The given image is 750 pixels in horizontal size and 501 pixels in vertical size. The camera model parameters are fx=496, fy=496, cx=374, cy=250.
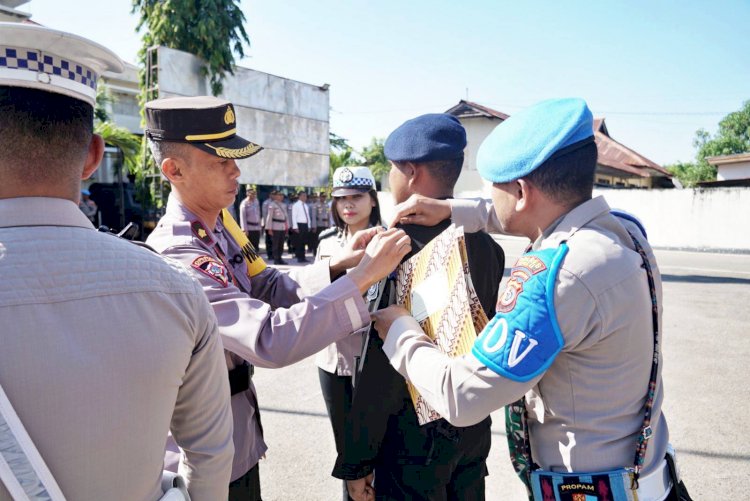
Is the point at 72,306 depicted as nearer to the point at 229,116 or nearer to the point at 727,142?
the point at 229,116

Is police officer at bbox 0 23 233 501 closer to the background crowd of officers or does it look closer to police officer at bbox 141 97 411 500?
police officer at bbox 141 97 411 500

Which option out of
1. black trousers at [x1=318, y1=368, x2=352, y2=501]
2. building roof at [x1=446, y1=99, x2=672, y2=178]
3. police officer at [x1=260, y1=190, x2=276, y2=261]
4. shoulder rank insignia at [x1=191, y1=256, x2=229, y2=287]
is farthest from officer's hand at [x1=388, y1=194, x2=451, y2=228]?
building roof at [x1=446, y1=99, x2=672, y2=178]

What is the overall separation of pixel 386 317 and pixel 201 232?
0.72 m

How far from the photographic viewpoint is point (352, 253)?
6.15 feet

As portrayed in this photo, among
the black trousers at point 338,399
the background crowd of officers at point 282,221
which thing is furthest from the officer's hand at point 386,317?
the background crowd of officers at point 282,221

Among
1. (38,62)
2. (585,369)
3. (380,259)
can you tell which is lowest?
(585,369)

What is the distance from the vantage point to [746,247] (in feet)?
59.1

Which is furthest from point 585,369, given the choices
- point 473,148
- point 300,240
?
Answer: point 473,148

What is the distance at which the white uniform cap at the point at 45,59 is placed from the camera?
89 cm

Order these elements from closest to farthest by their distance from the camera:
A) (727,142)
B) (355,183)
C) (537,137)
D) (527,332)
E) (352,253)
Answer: (527,332), (537,137), (352,253), (355,183), (727,142)

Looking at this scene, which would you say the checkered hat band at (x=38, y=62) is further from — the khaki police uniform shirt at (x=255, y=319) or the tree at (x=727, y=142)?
the tree at (x=727, y=142)

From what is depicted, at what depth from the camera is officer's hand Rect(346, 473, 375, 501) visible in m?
1.91

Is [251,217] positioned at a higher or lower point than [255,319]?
lower

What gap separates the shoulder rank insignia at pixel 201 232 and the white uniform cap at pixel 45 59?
756 millimetres
